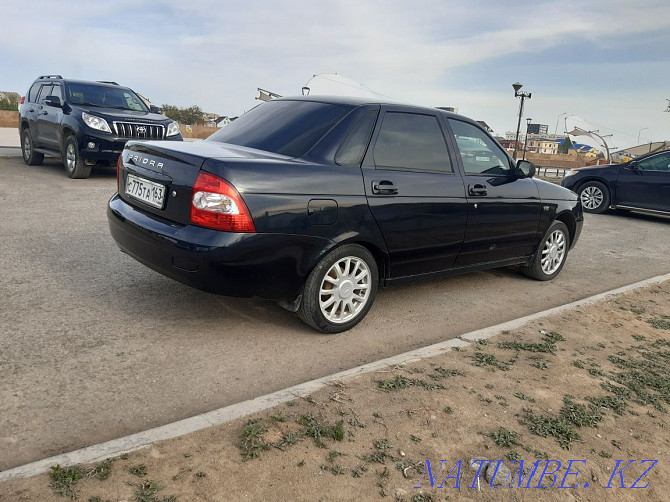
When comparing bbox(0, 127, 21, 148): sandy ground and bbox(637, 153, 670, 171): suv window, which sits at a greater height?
bbox(637, 153, 670, 171): suv window

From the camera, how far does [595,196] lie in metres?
13.1

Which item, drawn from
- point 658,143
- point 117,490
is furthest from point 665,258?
point 658,143

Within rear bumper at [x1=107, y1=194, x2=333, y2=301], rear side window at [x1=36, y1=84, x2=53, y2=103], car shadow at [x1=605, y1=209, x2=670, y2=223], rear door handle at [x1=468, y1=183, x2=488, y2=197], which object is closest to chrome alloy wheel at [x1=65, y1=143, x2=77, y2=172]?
rear side window at [x1=36, y1=84, x2=53, y2=103]

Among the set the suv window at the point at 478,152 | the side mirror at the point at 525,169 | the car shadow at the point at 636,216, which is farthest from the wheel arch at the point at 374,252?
the car shadow at the point at 636,216

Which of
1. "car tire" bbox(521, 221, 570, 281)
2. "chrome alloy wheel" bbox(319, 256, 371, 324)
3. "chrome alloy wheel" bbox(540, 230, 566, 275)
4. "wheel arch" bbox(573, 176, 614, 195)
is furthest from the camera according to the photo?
"wheel arch" bbox(573, 176, 614, 195)

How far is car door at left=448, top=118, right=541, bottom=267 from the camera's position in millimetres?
5090

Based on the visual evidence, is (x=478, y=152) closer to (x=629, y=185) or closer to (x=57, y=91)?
(x=629, y=185)

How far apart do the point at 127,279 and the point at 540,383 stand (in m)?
3.48

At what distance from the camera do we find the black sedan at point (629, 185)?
12117 mm

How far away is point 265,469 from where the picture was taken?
2.50m

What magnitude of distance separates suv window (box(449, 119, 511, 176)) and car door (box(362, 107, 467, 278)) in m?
0.23

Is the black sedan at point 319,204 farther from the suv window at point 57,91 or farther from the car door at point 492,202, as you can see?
the suv window at point 57,91

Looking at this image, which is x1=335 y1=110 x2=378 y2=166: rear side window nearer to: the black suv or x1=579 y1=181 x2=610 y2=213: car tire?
the black suv

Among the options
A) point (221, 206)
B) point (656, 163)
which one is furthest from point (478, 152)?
point (656, 163)
